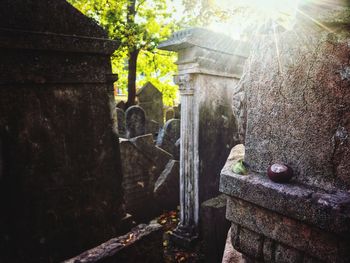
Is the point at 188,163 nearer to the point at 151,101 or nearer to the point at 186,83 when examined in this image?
the point at 186,83

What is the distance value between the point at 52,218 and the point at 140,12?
28.8 feet

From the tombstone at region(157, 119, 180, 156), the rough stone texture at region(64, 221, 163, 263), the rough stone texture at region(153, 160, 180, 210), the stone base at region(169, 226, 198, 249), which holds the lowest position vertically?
the stone base at region(169, 226, 198, 249)

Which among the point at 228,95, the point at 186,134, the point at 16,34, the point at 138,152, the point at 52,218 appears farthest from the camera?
the point at 138,152

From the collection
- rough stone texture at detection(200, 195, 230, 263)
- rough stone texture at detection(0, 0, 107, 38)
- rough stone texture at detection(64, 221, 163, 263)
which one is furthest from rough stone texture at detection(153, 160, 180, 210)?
rough stone texture at detection(0, 0, 107, 38)

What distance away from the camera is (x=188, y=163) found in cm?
377

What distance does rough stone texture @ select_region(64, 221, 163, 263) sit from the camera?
6.20ft

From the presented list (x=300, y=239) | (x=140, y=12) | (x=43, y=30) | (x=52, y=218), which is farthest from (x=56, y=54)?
(x=140, y=12)

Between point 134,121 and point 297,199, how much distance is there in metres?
5.30

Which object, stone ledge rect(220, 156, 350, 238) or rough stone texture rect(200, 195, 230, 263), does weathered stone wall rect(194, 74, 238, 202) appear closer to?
rough stone texture rect(200, 195, 230, 263)

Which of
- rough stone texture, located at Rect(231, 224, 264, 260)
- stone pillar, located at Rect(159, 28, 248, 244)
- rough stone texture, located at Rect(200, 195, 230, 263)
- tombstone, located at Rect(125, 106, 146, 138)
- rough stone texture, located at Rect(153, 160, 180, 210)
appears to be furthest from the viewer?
tombstone, located at Rect(125, 106, 146, 138)

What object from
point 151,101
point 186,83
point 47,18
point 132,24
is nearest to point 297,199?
point 47,18

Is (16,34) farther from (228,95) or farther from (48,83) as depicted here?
(228,95)

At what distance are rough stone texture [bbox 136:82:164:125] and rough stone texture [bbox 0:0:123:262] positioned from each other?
781 cm

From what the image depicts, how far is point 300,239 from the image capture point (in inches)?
44.7
